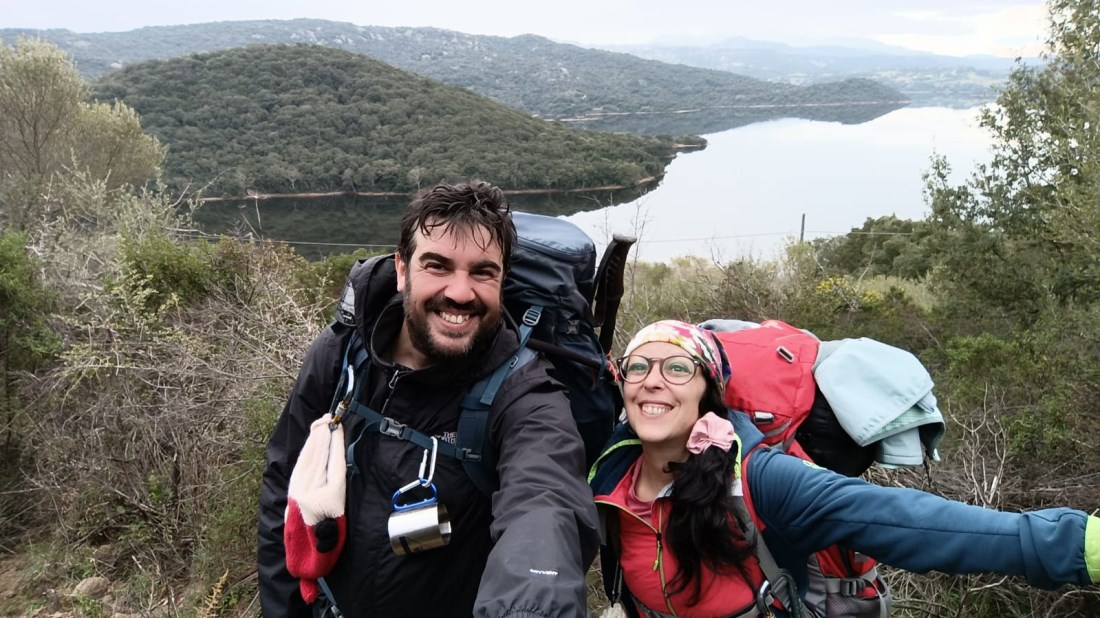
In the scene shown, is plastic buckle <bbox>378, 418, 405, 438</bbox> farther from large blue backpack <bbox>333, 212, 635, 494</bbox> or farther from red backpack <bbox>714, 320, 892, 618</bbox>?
red backpack <bbox>714, 320, 892, 618</bbox>

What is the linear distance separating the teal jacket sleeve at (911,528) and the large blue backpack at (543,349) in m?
0.52

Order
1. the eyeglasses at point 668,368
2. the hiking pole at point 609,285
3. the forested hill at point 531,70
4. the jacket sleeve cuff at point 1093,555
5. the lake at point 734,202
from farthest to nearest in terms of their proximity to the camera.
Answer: the forested hill at point 531,70, the lake at point 734,202, the hiking pole at point 609,285, the eyeglasses at point 668,368, the jacket sleeve cuff at point 1093,555

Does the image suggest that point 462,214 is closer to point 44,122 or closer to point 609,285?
point 609,285

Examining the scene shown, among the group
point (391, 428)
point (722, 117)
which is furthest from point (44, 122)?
point (722, 117)

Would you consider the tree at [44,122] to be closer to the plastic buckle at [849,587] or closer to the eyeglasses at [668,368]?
the eyeglasses at [668,368]

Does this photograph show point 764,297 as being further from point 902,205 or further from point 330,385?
point 902,205

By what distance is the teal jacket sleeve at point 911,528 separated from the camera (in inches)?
43.1

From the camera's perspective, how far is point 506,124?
156 feet

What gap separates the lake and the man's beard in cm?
749

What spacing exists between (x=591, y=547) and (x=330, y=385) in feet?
2.74

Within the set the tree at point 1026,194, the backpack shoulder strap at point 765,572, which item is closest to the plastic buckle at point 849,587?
the backpack shoulder strap at point 765,572

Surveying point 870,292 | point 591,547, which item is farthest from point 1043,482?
point 870,292

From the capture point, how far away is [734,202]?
113 ft

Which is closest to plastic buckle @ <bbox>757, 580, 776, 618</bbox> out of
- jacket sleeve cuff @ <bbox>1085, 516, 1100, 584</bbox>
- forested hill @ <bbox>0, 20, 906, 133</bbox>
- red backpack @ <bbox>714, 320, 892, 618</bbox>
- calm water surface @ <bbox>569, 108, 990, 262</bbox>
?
red backpack @ <bbox>714, 320, 892, 618</bbox>
